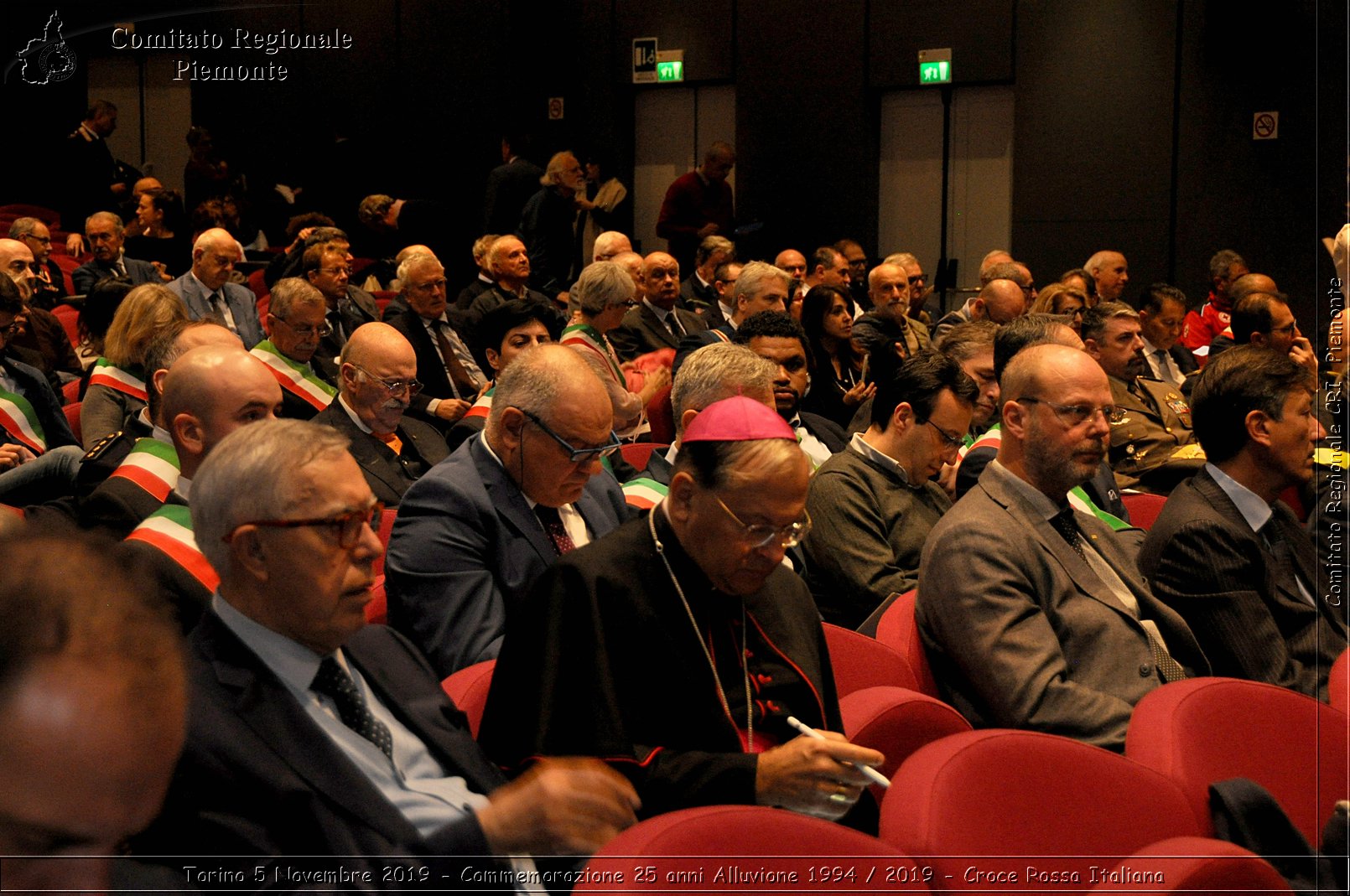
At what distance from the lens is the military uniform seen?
5.38m

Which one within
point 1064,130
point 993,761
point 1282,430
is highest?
point 1064,130

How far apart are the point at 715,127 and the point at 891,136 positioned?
190 centimetres

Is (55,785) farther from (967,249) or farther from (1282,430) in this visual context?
(967,249)

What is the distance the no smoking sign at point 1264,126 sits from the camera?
10133mm

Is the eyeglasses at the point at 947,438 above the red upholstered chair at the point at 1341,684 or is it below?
above

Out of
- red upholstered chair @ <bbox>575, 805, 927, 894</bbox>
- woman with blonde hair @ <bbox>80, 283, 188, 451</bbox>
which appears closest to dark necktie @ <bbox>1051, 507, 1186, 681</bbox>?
red upholstered chair @ <bbox>575, 805, 927, 894</bbox>

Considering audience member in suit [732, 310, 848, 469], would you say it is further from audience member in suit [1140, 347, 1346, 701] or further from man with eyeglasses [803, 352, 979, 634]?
audience member in suit [1140, 347, 1346, 701]

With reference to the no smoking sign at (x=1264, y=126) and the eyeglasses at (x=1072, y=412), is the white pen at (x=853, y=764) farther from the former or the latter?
the no smoking sign at (x=1264, y=126)

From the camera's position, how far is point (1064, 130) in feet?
35.7

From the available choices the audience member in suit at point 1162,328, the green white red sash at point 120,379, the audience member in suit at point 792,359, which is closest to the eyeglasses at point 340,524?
the audience member in suit at point 792,359

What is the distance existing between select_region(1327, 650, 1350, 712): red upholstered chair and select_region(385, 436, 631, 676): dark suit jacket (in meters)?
1.69

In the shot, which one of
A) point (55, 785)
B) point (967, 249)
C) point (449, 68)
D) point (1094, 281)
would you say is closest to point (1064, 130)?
point (967, 249)

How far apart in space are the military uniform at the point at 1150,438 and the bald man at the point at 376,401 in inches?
123

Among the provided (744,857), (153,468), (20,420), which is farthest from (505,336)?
(744,857)
